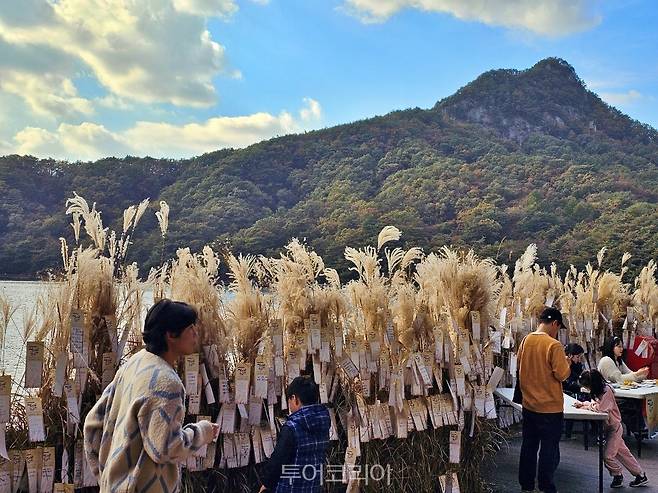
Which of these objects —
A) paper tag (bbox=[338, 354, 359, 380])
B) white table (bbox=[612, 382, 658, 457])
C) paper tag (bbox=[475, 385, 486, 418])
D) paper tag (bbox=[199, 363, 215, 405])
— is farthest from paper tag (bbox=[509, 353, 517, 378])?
paper tag (bbox=[199, 363, 215, 405])

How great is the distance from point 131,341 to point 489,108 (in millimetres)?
60269

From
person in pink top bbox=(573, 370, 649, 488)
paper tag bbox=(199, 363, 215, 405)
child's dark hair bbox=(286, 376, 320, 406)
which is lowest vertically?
person in pink top bbox=(573, 370, 649, 488)

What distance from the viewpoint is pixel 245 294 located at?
424cm

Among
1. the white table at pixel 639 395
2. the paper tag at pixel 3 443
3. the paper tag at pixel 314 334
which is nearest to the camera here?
the paper tag at pixel 3 443

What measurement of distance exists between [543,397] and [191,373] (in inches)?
106

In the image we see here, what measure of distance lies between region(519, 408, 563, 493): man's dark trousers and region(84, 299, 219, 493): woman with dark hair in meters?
3.20

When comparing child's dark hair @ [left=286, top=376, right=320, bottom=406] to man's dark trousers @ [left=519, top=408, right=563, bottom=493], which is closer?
child's dark hair @ [left=286, top=376, right=320, bottom=406]

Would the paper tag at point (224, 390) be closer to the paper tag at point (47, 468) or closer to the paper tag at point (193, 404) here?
the paper tag at point (193, 404)

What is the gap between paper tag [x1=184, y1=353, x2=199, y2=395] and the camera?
375cm

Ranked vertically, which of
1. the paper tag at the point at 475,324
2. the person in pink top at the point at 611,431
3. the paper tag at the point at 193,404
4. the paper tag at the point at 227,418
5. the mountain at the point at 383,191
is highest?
the mountain at the point at 383,191

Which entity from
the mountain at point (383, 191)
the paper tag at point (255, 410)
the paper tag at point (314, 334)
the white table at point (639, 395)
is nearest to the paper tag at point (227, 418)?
the paper tag at point (255, 410)

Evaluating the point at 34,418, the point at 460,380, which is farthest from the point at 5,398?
the point at 460,380

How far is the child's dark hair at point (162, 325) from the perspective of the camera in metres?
2.28

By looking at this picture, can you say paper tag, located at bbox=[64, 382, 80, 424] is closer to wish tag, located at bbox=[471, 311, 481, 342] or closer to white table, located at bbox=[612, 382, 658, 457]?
wish tag, located at bbox=[471, 311, 481, 342]
